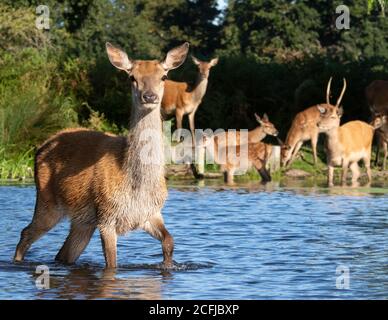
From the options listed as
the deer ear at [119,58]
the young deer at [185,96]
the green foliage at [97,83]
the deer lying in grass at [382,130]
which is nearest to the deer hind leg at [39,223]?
the deer ear at [119,58]

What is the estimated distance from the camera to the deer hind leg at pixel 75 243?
34.0 ft

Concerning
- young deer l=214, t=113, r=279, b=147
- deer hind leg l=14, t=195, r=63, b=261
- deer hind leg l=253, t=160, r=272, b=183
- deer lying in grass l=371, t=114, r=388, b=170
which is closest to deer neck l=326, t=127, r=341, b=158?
deer hind leg l=253, t=160, r=272, b=183

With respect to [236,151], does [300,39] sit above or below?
above

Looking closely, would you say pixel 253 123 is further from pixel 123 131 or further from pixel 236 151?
pixel 236 151

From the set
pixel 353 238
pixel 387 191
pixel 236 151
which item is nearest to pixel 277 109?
pixel 236 151

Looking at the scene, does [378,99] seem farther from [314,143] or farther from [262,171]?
[262,171]

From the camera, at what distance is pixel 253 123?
81.5 feet

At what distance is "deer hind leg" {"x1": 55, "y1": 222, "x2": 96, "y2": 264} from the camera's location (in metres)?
10.4

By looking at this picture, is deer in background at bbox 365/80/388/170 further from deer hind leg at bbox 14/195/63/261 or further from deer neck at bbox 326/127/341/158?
deer hind leg at bbox 14/195/63/261

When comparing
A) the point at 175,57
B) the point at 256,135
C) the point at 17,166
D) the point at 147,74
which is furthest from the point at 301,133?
the point at 147,74

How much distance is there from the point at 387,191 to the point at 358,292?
907 centimetres

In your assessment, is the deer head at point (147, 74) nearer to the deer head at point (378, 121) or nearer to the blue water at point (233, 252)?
the blue water at point (233, 252)

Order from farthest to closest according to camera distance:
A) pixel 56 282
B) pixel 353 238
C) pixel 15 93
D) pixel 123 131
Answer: pixel 123 131 → pixel 15 93 → pixel 353 238 → pixel 56 282

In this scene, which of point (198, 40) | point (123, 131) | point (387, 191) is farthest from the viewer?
point (198, 40)
